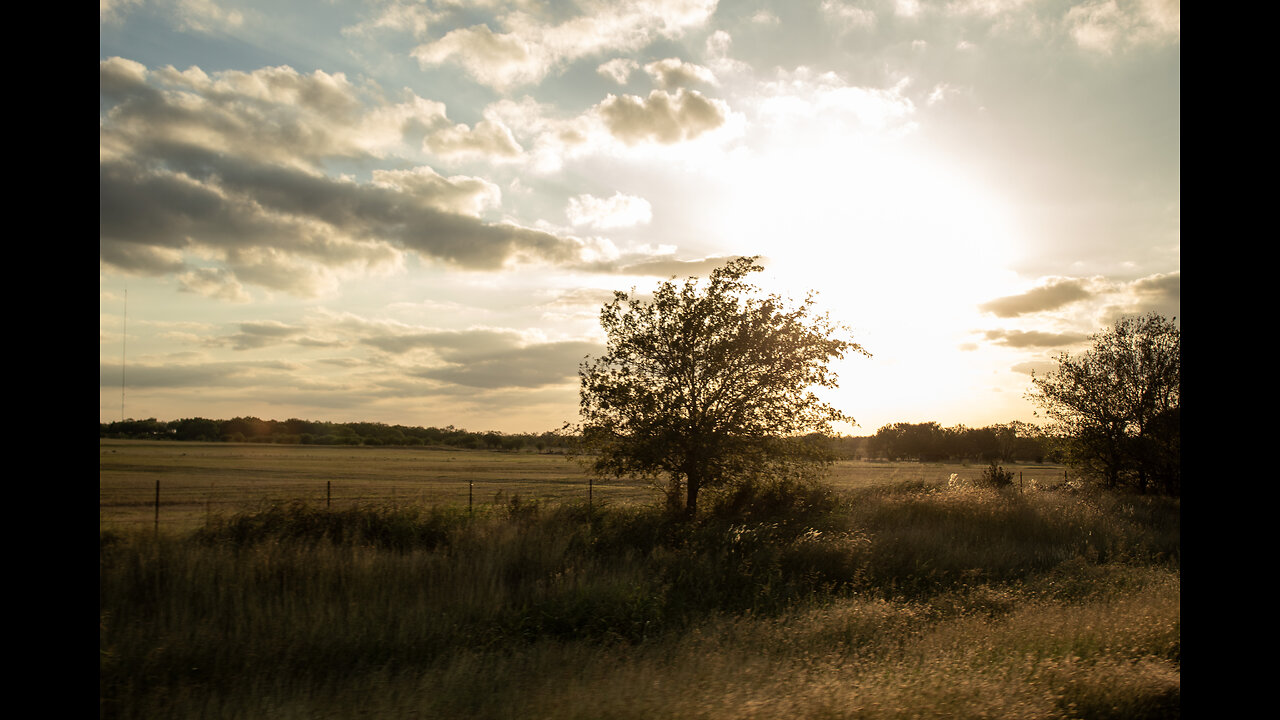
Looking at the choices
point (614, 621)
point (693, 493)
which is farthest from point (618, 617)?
point (693, 493)

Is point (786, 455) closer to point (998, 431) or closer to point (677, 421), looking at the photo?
point (677, 421)

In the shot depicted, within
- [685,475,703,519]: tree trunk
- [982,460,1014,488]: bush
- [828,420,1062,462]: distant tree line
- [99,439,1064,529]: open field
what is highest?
[685,475,703,519]: tree trunk

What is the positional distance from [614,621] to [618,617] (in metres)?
0.08

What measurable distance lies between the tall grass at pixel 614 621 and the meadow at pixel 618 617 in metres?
0.04

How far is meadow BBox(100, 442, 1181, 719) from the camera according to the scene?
219 inches

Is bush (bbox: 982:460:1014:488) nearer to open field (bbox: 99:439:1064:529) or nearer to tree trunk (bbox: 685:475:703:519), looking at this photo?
open field (bbox: 99:439:1064:529)

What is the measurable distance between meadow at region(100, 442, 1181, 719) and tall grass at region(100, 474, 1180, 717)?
0.04 m

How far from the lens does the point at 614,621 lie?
9031mm

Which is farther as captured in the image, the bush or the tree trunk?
the bush

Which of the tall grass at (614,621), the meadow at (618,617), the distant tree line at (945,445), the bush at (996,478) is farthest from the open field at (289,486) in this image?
the distant tree line at (945,445)

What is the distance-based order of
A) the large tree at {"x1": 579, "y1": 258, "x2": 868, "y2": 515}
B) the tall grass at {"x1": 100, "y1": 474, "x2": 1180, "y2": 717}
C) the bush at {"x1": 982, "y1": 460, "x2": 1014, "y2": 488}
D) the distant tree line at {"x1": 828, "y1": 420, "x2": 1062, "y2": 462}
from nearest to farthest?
1. the tall grass at {"x1": 100, "y1": 474, "x2": 1180, "y2": 717}
2. the large tree at {"x1": 579, "y1": 258, "x2": 868, "y2": 515}
3. the bush at {"x1": 982, "y1": 460, "x2": 1014, "y2": 488}
4. the distant tree line at {"x1": 828, "y1": 420, "x2": 1062, "y2": 462}

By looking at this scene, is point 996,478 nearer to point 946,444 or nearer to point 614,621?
point 614,621

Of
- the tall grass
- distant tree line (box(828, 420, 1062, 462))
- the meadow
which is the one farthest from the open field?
distant tree line (box(828, 420, 1062, 462))
